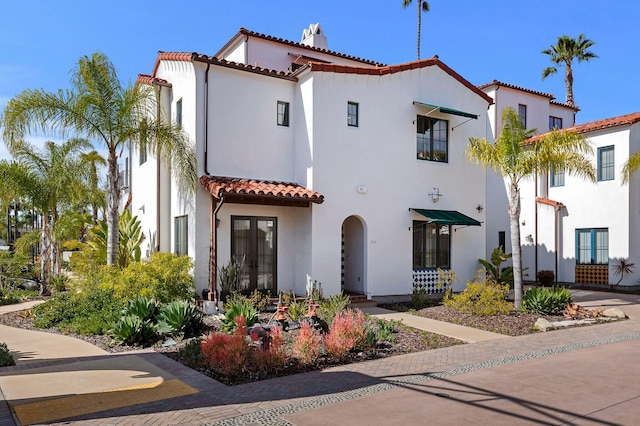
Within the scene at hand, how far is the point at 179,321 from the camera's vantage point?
10609 millimetres

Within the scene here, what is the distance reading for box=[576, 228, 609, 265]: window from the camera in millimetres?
21172

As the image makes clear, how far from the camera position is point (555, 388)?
732 centimetres

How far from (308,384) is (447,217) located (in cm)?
1093

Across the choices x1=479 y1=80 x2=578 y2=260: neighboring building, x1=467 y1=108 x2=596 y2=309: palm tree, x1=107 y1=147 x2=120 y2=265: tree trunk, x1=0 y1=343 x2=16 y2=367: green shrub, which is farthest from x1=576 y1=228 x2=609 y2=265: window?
x1=0 y1=343 x2=16 y2=367: green shrub

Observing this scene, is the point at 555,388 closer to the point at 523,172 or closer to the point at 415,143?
the point at 523,172

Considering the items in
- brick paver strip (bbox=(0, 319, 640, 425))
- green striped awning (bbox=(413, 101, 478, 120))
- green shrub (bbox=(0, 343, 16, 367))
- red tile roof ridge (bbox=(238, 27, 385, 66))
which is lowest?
brick paver strip (bbox=(0, 319, 640, 425))

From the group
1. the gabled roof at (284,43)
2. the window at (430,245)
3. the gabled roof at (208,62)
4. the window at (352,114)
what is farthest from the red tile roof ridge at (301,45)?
the window at (430,245)

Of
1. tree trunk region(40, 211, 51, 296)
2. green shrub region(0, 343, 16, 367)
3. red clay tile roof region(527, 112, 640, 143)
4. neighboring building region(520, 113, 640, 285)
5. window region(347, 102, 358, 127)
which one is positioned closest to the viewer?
green shrub region(0, 343, 16, 367)

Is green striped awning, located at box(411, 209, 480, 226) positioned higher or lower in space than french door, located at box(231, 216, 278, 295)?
higher

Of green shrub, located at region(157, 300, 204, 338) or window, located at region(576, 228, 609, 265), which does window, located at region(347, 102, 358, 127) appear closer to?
green shrub, located at region(157, 300, 204, 338)

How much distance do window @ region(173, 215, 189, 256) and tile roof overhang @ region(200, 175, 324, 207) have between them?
5.82ft

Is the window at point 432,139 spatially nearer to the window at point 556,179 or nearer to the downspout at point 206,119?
the downspout at point 206,119

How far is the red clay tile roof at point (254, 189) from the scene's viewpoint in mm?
13672

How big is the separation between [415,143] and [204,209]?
24.9ft
